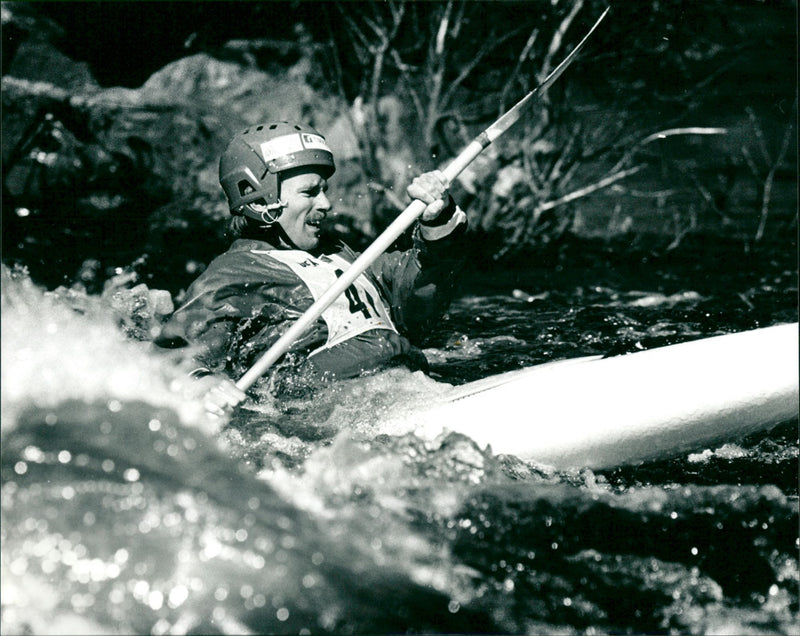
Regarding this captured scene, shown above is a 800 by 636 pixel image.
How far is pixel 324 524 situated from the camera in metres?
2.11

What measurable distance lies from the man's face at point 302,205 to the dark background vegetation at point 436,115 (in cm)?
415

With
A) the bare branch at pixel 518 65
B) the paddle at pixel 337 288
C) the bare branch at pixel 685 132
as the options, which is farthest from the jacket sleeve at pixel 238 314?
the bare branch at pixel 518 65

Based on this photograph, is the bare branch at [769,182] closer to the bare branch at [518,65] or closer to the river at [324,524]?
the bare branch at [518,65]

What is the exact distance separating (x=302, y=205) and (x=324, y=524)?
208cm

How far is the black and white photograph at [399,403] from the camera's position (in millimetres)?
1981

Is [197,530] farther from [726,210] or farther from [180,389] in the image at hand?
[726,210]

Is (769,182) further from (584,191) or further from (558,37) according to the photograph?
(558,37)

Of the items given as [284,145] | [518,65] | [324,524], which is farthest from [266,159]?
[518,65]

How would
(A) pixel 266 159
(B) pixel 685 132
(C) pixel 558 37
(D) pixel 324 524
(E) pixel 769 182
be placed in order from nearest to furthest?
1. (D) pixel 324 524
2. (A) pixel 266 159
3. (B) pixel 685 132
4. (C) pixel 558 37
5. (E) pixel 769 182

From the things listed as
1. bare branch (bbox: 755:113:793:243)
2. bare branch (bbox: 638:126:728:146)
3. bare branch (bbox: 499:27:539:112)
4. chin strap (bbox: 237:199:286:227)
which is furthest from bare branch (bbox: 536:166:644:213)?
chin strap (bbox: 237:199:286:227)

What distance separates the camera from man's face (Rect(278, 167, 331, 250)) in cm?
387

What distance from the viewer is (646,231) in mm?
8891

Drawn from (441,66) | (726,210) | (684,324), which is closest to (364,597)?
(684,324)

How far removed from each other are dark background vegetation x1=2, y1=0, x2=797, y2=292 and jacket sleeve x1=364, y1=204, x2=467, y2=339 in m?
4.12
